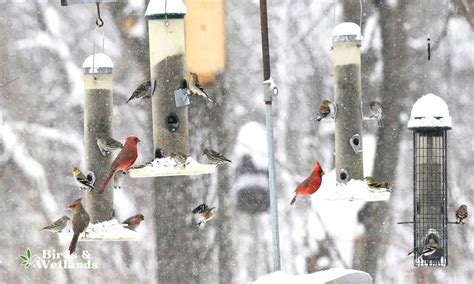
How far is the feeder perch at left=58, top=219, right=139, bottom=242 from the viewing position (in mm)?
9719

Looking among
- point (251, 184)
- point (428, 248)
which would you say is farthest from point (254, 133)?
point (428, 248)

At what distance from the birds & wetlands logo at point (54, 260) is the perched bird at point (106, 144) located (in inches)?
263

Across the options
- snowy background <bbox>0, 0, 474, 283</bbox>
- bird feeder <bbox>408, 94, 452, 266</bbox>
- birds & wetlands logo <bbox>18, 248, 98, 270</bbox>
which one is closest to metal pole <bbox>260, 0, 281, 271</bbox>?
bird feeder <bbox>408, 94, 452, 266</bbox>

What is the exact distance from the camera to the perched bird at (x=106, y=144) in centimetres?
996

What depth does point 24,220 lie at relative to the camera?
16781 mm

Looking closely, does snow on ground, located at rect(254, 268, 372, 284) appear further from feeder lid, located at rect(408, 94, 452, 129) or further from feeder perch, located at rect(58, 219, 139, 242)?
feeder lid, located at rect(408, 94, 452, 129)

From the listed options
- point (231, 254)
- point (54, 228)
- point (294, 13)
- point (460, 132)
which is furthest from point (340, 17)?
point (54, 228)

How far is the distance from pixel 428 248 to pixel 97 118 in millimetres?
2991

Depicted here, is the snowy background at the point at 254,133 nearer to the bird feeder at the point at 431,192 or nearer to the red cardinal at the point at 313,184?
the bird feeder at the point at 431,192

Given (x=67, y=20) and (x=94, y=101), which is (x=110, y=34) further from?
(x=94, y=101)

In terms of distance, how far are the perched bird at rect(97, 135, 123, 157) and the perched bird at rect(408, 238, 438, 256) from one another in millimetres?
2770

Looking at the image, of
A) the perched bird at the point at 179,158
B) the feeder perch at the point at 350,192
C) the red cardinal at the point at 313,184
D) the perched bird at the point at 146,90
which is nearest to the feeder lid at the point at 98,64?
the perched bird at the point at 146,90

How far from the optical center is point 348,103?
1052 cm

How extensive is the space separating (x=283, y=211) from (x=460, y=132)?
6.97ft
